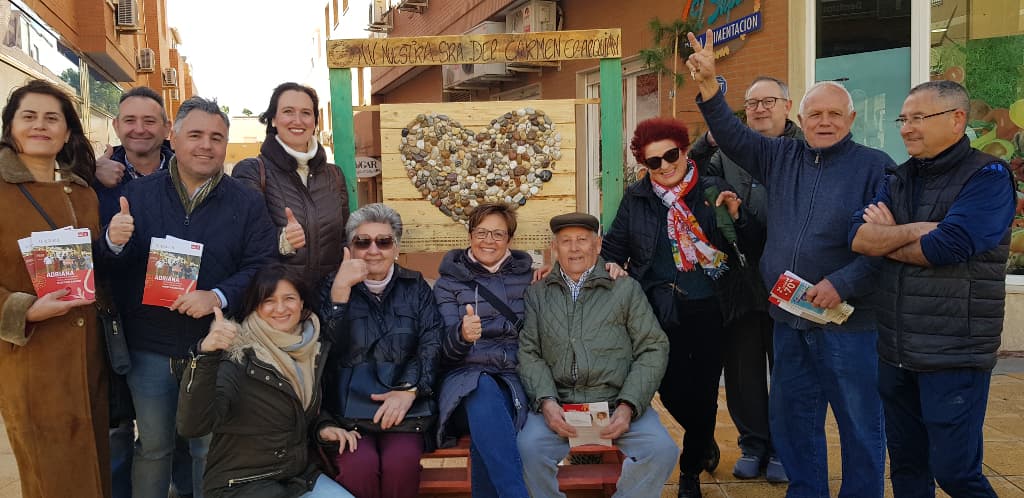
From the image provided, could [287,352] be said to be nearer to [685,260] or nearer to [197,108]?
[197,108]

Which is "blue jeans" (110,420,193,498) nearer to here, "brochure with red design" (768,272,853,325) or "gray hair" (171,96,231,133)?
"gray hair" (171,96,231,133)

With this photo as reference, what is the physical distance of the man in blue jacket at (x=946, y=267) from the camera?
2.73 metres

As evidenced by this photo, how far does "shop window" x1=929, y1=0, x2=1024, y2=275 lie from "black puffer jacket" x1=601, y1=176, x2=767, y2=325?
161 inches

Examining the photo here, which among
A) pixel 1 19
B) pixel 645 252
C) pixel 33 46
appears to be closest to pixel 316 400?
pixel 645 252

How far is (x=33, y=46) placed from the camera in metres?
10.2

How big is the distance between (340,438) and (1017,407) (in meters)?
4.84

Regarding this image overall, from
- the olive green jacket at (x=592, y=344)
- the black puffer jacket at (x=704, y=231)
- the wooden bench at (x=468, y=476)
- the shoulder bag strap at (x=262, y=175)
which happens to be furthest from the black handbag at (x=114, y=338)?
the black puffer jacket at (x=704, y=231)

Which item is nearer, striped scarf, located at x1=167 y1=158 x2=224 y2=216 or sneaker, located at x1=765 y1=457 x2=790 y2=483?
striped scarf, located at x1=167 y1=158 x2=224 y2=216

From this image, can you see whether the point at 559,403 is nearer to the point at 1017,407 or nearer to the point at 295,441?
the point at 295,441

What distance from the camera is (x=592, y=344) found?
3.44m

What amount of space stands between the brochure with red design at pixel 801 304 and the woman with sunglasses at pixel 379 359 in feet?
5.14

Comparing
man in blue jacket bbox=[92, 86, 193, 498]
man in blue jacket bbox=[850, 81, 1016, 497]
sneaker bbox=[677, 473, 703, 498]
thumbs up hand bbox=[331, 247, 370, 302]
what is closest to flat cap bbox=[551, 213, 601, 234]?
thumbs up hand bbox=[331, 247, 370, 302]

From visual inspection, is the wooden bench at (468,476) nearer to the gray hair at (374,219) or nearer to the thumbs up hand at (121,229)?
the gray hair at (374,219)

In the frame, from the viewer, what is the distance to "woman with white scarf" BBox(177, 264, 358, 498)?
281 cm
